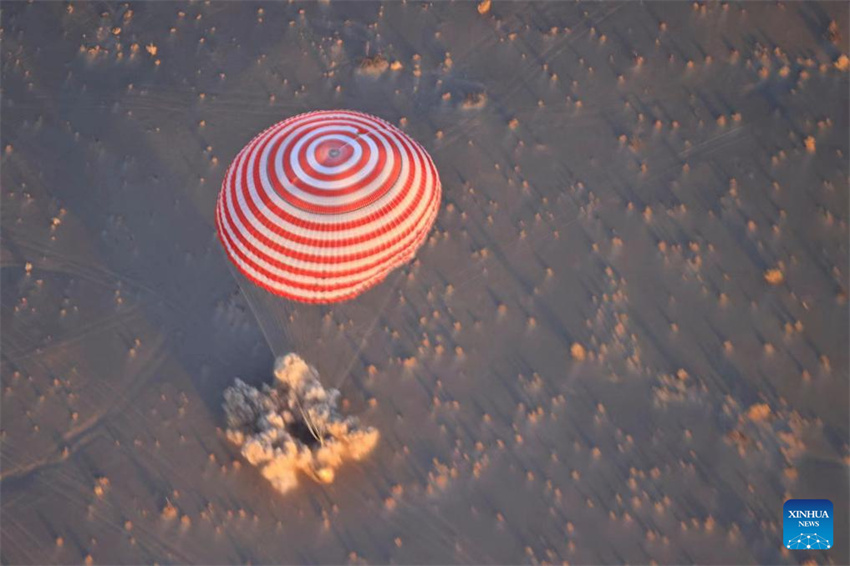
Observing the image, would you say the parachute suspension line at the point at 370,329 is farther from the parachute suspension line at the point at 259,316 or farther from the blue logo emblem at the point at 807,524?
the blue logo emblem at the point at 807,524

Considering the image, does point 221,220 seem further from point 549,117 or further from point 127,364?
point 549,117

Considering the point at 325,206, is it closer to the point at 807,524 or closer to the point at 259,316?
the point at 259,316

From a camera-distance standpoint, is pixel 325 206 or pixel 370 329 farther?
pixel 370 329

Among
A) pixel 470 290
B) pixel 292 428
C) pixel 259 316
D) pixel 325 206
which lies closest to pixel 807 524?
pixel 470 290

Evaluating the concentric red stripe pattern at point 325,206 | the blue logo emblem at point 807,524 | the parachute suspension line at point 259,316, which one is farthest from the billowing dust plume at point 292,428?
the blue logo emblem at point 807,524

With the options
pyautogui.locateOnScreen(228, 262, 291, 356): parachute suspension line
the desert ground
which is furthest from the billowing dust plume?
pyautogui.locateOnScreen(228, 262, 291, 356): parachute suspension line
